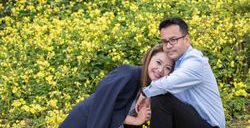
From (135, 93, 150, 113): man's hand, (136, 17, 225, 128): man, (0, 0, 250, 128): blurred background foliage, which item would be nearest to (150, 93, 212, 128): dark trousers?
(136, 17, 225, 128): man

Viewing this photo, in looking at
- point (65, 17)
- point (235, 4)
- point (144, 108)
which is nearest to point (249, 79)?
A: point (235, 4)

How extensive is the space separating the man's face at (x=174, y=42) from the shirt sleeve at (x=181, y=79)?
114 millimetres

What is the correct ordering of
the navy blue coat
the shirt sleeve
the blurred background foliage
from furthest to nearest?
the blurred background foliage < the navy blue coat < the shirt sleeve

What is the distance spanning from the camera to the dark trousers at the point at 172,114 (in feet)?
10.8

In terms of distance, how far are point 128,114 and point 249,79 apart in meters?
2.07

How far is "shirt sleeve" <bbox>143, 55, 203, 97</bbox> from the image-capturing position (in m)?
3.26

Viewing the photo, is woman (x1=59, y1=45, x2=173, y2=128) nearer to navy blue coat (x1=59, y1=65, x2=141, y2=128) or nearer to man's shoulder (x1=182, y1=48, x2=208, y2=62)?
navy blue coat (x1=59, y1=65, x2=141, y2=128)

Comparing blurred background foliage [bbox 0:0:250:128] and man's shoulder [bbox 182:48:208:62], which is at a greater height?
man's shoulder [bbox 182:48:208:62]

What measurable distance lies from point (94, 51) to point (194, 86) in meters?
→ 2.59

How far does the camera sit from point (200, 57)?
133 inches

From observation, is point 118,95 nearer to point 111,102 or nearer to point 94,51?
point 111,102

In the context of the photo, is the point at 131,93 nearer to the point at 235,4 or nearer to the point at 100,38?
the point at 100,38

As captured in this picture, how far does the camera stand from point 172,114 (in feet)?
10.9

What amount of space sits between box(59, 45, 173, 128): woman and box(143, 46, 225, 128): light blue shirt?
0.40 feet
